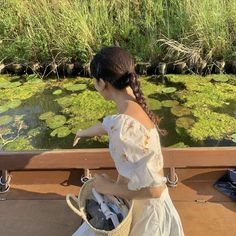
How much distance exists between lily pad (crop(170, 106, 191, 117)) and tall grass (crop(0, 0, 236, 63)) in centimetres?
108

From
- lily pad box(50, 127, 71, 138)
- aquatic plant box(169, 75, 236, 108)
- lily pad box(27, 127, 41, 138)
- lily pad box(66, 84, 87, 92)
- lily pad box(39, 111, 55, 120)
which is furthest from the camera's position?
lily pad box(66, 84, 87, 92)

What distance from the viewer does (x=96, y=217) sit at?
1690 mm

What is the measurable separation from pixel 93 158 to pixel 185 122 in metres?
1.81

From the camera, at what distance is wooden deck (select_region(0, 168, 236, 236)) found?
2.16 meters

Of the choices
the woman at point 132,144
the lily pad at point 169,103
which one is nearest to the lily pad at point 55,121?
the lily pad at point 169,103

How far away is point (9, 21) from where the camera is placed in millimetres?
5570

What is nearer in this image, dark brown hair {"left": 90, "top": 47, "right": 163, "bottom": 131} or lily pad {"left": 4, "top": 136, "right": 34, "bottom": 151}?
dark brown hair {"left": 90, "top": 47, "right": 163, "bottom": 131}

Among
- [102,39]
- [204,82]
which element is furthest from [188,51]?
[102,39]

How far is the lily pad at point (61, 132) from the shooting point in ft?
12.8

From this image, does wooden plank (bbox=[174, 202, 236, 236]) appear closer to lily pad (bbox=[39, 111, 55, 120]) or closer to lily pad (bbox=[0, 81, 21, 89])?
lily pad (bbox=[39, 111, 55, 120])

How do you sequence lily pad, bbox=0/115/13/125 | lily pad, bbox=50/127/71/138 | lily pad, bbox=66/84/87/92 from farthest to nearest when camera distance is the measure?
lily pad, bbox=66/84/87/92 < lily pad, bbox=0/115/13/125 < lily pad, bbox=50/127/71/138

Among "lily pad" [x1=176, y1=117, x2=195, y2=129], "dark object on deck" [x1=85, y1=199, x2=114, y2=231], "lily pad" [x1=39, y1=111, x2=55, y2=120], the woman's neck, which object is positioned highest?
the woman's neck

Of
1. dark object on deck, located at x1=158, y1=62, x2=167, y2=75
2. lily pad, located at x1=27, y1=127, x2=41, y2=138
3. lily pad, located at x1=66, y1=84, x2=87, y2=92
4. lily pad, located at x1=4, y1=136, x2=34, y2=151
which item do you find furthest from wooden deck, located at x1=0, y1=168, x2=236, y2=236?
dark object on deck, located at x1=158, y1=62, x2=167, y2=75

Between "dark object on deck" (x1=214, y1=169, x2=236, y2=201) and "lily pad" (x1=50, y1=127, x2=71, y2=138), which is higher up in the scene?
"dark object on deck" (x1=214, y1=169, x2=236, y2=201)
